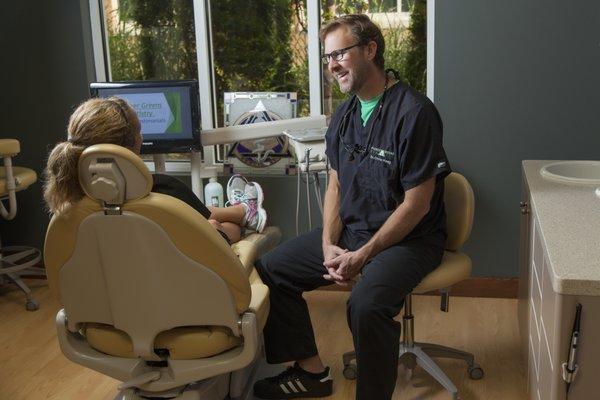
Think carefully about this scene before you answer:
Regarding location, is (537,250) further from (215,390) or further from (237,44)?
(237,44)

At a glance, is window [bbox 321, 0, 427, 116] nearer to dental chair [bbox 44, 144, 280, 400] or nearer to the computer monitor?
the computer monitor

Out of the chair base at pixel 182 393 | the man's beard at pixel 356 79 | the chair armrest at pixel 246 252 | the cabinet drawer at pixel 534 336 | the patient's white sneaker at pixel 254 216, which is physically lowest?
the chair base at pixel 182 393

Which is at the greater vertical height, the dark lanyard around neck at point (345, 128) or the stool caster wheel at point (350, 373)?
the dark lanyard around neck at point (345, 128)

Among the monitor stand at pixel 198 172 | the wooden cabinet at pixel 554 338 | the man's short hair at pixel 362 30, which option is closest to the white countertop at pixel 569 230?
the wooden cabinet at pixel 554 338

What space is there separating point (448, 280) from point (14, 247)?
2.33m

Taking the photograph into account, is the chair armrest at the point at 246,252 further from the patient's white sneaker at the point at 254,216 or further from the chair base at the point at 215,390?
the chair base at the point at 215,390

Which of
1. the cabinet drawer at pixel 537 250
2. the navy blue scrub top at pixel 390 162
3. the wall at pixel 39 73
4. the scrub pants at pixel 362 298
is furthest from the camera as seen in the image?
the wall at pixel 39 73

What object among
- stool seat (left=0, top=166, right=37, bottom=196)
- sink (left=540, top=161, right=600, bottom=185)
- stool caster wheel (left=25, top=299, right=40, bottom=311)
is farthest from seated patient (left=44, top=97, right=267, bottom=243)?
stool caster wheel (left=25, top=299, right=40, bottom=311)

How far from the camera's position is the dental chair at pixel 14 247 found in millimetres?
2782

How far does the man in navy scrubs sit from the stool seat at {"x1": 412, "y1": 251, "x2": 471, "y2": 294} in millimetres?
31

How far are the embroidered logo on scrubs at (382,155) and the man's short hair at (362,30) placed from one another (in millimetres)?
280

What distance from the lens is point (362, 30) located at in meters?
2.10

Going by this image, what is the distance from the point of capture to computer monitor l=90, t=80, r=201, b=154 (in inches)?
106

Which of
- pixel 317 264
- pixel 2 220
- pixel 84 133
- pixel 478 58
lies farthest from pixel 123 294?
pixel 2 220
